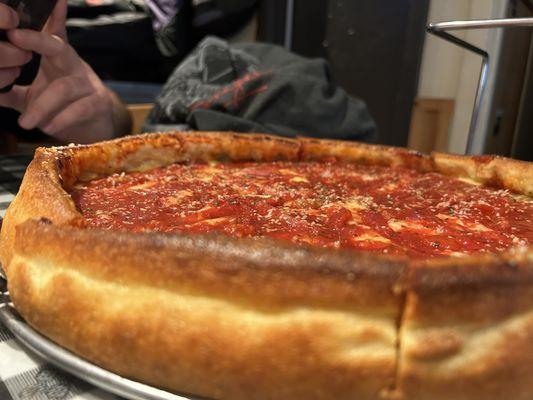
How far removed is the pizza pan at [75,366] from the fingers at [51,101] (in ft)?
3.80

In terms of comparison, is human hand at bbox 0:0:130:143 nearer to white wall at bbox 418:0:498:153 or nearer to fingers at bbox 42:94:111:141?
fingers at bbox 42:94:111:141

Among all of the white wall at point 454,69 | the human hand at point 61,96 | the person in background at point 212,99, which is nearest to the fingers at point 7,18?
the human hand at point 61,96

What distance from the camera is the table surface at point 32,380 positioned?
0.64 meters

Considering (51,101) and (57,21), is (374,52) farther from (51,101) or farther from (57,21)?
(51,101)

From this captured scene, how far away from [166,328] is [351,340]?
237 mm

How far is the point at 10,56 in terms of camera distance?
4.83 ft

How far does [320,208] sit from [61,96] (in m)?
1.21

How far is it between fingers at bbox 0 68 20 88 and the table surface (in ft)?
3.60

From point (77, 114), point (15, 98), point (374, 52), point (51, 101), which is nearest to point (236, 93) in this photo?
point (77, 114)

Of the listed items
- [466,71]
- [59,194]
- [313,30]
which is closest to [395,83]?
[466,71]

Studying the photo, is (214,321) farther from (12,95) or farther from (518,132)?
(518,132)

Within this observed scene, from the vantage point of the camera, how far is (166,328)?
2.01 ft

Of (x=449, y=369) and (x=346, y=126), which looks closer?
(x=449, y=369)

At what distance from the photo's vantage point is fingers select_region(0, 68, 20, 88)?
155cm
